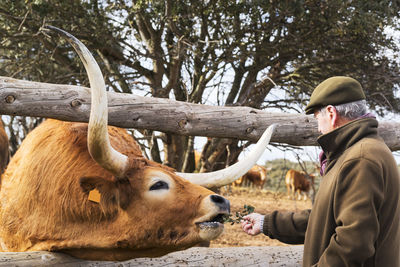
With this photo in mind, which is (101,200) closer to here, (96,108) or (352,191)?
(96,108)

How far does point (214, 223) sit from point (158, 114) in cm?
108

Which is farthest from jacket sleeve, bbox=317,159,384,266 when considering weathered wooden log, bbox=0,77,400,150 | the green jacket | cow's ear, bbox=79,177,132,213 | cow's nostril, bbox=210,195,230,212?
Result: weathered wooden log, bbox=0,77,400,150

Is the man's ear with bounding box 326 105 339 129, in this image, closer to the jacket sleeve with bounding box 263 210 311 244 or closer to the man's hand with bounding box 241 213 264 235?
the jacket sleeve with bounding box 263 210 311 244

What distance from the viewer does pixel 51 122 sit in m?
3.06

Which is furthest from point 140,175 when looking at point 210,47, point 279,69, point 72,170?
point 279,69

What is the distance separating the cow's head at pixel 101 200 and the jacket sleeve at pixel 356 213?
57 centimetres

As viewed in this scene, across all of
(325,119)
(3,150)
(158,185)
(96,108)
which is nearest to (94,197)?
(158,185)

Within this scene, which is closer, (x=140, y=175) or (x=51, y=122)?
(x=140, y=175)

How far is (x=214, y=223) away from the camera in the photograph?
7.25 feet

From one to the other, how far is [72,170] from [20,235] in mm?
476

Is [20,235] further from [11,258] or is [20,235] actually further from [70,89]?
[70,89]

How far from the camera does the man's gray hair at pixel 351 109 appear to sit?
205 cm

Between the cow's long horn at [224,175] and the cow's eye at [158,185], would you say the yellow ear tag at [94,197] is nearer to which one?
the cow's eye at [158,185]

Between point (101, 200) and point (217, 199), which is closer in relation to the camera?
point (217, 199)
